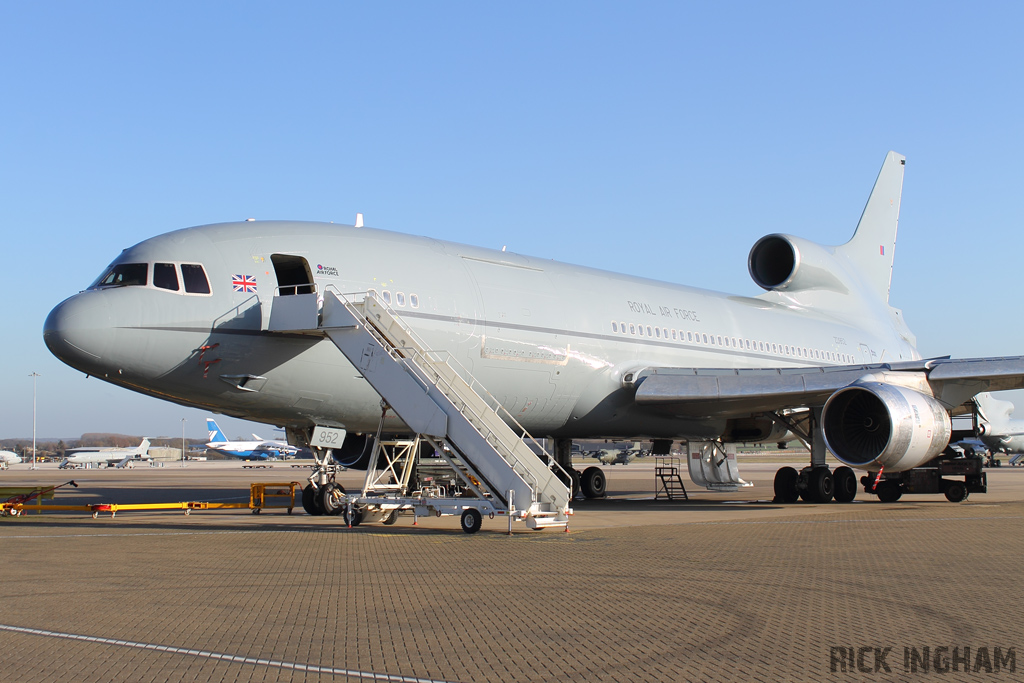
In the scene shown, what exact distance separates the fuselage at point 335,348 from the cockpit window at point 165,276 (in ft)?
0.06

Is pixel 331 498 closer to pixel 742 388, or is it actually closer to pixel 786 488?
pixel 742 388

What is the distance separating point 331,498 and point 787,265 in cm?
1664

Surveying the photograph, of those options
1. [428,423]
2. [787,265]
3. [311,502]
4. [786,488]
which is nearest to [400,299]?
[428,423]

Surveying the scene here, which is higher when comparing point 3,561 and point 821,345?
point 821,345

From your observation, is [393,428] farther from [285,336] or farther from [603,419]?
[603,419]

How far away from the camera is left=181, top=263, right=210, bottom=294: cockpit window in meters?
13.8

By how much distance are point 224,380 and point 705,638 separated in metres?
9.66

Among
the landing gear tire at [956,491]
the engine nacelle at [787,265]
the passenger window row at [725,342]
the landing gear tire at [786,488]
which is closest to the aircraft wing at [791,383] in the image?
the passenger window row at [725,342]

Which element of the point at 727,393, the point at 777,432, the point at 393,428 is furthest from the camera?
the point at 777,432

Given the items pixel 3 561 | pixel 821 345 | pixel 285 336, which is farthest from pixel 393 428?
pixel 821 345

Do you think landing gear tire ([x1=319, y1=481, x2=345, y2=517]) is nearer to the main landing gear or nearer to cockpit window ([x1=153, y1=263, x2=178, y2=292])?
cockpit window ([x1=153, y1=263, x2=178, y2=292])

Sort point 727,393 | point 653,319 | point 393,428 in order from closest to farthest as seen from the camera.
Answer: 1. point 393,428
2. point 727,393
3. point 653,319

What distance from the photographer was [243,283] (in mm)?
14172

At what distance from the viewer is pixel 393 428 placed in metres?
16.3
